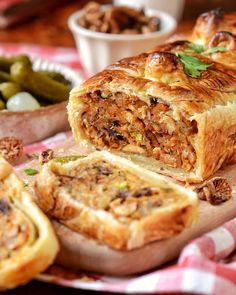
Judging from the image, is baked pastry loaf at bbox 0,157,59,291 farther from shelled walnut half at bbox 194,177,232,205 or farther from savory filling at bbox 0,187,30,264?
shelled walnut half at bbox 194,177,232,205

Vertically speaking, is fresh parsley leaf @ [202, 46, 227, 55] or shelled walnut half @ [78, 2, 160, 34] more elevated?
fresh parsley leaf @ [202, 46, 227, 55]

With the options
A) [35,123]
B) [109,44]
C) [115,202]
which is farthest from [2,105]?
[115,202]

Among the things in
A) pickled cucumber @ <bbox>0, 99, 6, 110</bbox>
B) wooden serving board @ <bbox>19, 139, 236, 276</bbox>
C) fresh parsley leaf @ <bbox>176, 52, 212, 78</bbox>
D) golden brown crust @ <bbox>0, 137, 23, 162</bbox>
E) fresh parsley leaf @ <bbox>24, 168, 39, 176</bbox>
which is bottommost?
golden brown crust @ <bbox>0, 137, 23, 162</bbox>

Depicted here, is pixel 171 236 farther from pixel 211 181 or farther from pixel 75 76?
pixel 75 76

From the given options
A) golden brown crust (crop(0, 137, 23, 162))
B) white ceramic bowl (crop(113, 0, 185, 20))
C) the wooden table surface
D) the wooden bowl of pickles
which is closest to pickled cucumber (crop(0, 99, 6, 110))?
the wooden bowl of pickles

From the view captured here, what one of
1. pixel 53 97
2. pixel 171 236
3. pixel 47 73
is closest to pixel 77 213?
pixel 171 236

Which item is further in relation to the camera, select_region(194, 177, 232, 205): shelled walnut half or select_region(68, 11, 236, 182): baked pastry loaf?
select_region(68, 11, 236, 182): baked pastry loaf

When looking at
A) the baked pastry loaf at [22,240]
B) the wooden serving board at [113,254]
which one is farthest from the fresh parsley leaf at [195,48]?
the baked pastry loaf at [22,240]

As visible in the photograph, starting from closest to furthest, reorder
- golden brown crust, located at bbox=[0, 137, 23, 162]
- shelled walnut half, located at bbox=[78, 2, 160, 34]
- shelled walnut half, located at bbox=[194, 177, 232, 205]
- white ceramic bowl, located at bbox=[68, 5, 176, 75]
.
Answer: shelled walnut half, located at bbox=[194, 177, 232, 205]
golden brown crust, located at bbox=[0, 137, 23, 162]
white ceramic bowl, located at bbox=[68, 5, 176, 75]
shelled walnut half, located at bbox=[78, 2, 160, 34]
